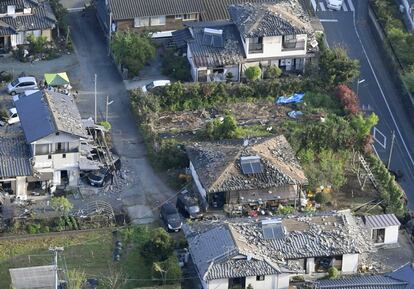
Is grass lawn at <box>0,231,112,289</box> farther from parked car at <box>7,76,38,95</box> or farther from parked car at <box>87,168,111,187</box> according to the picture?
parked car at <box>7,76,38,95</box>

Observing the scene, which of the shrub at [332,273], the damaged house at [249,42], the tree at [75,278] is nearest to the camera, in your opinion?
the tree at [75,278]

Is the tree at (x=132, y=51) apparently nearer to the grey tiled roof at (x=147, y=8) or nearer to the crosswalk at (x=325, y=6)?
the grey tiled roof at (x=147, y=8)

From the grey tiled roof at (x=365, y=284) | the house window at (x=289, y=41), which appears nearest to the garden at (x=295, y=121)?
the house window at (x=289, y=41)

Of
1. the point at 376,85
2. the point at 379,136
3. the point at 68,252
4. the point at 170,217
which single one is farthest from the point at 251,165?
the point at 376,85

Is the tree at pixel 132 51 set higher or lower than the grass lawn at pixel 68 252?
higher

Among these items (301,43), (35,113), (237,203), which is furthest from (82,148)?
(301,43)
